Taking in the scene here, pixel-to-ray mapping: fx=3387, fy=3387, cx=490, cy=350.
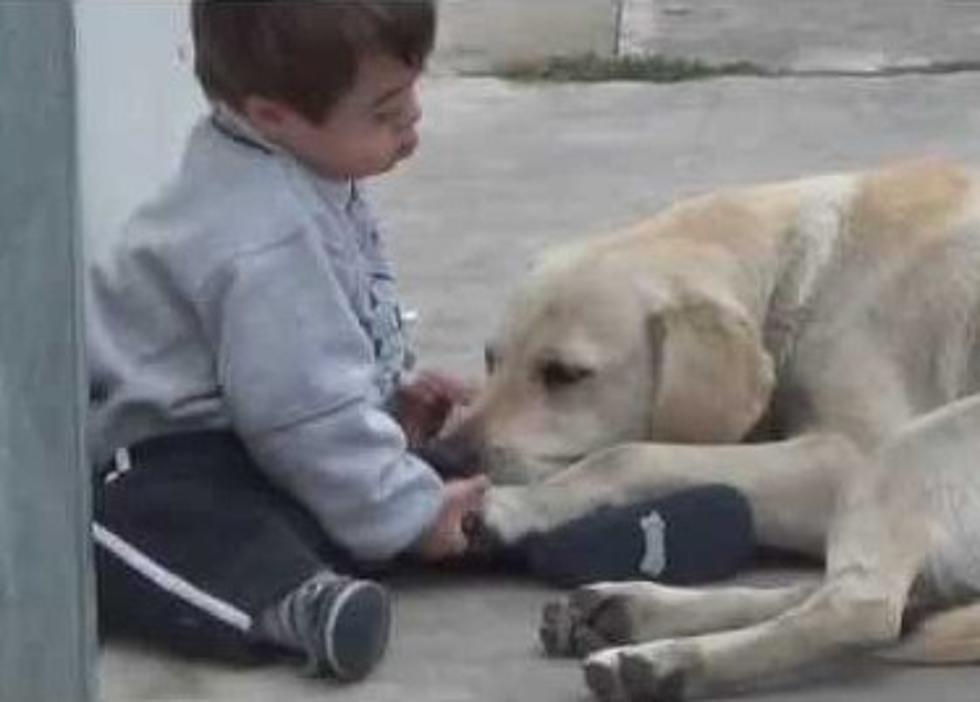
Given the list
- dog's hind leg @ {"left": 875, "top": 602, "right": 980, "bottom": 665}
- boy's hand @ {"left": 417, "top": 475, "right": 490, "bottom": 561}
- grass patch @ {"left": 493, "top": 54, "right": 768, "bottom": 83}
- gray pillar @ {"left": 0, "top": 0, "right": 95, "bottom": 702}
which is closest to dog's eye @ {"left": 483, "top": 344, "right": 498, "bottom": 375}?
boy's hand @ {"left": 417, "top": 475, "right": 490, "bottom": 561}

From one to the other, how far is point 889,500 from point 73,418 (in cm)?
126

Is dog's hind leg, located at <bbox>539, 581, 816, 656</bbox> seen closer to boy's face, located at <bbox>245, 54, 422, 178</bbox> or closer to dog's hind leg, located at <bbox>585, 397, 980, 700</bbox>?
dog's hind leg, located at <bbox>585, 397, 980, 700</bbox>

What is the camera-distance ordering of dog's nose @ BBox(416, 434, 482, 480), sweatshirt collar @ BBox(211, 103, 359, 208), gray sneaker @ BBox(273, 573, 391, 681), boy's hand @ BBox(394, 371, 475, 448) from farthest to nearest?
1. boy's hand @ BBox(394, 371, 475, 448)
2. dog's nose @ BBox(416, 434, 482, 480)
3. sweatshirt collar @ BBox(211, 103, 359, 208)
4. gray sneaker @ BBox(273, 573, 391, 681)

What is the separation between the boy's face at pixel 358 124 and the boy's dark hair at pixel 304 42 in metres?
0.02

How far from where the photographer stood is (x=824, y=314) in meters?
5.11

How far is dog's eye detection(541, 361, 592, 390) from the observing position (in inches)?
198

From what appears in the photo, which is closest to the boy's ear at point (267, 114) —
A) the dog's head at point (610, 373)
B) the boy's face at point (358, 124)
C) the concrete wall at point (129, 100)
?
the boy's face at point (358, 124)

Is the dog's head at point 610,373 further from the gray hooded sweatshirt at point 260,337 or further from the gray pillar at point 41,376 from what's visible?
the gray pillar at point 41,376

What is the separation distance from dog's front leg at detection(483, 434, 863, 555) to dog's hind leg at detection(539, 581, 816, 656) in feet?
0.83

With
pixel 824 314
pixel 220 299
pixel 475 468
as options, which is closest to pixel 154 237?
pixel 220 299

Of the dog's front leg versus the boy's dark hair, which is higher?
the boy's dark hair

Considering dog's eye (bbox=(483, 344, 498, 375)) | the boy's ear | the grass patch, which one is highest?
the boy's ear

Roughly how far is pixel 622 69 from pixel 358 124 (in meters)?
3.74

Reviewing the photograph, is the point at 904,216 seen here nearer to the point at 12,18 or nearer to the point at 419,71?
the point at 419,71
